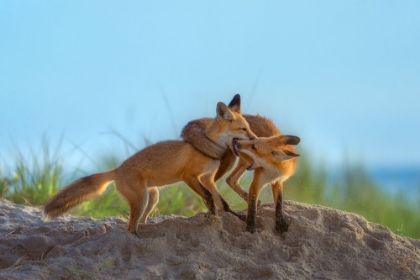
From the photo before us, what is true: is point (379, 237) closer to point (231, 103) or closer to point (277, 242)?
point (277, 242)

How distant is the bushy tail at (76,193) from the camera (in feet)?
23.8

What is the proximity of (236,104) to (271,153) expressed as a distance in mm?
1256

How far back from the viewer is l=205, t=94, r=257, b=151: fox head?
7207mm

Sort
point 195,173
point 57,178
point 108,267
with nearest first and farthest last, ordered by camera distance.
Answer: point 108,267
point 195,173
point 57,178

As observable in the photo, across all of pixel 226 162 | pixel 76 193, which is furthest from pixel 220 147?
pixel 76 193

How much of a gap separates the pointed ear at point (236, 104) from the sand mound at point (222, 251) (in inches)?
51.0

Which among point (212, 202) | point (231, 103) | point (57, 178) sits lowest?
point (57, 178)

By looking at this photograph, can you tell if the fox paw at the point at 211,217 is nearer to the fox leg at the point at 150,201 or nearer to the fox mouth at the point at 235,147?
the fox mouth at the point at 235,147

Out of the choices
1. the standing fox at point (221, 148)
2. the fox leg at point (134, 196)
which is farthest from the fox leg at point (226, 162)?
the fox leg at point (134, 196)

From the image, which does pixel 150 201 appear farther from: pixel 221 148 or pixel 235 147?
pixel 235 147

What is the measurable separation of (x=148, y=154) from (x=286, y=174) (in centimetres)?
167

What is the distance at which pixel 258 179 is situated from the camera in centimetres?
677

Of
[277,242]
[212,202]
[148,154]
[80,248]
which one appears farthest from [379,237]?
[80,248]

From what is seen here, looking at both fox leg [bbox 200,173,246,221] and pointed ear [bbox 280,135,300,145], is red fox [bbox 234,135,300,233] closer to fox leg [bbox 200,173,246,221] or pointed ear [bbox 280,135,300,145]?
pointed ear [bbox 280,135,300,145]
